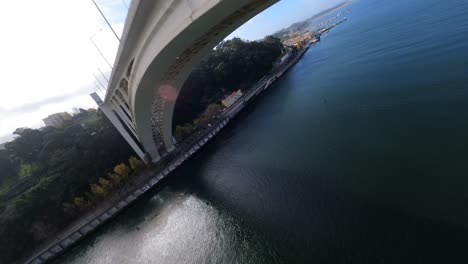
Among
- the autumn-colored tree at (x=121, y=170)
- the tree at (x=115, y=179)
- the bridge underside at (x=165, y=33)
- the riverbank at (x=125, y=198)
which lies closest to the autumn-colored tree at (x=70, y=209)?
the riverbank at (x=125, y=198)

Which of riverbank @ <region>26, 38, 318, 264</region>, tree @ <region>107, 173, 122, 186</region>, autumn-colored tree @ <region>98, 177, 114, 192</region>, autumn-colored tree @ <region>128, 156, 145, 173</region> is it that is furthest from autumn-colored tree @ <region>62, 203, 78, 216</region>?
autumn-colored tree @ <region>128, 156, 145, 173</region>

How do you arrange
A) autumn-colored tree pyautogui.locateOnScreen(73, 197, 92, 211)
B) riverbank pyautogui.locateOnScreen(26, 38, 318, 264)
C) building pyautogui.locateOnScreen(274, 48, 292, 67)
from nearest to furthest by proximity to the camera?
riverbank pyautogui.locateOnScreen(26, 38, 318, 264), autumn-colored tree pyautogui.locateOnScreen(73, 197, 92, 211), building pyautogui.locateOnScreen(274, 48, 292, 67)

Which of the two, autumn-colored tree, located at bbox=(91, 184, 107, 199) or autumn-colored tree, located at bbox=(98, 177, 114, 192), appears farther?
autumn-colored tree, located at bbox=(98, 177, 114, 192)

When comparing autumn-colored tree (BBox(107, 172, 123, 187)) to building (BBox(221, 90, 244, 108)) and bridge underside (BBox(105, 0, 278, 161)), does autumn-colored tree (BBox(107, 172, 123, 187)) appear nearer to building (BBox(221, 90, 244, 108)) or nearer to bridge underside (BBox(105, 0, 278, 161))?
bridge underside (BBox(105, 0, 278, 161))

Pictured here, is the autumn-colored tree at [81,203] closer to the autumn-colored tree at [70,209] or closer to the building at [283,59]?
the autumn-colored tree at [70,209]

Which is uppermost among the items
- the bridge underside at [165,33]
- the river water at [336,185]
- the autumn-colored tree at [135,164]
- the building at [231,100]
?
the bridge underside at [165,33]

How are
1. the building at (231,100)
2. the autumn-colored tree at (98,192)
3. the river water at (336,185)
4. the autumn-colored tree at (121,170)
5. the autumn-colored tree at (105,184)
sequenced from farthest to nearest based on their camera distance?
the building at (231,100)
the autumn-colored tree at (121,170)
the autumn-colored tree at (105,184)
the autumn-colored tree at (98,192)
the river water at (336,185)
